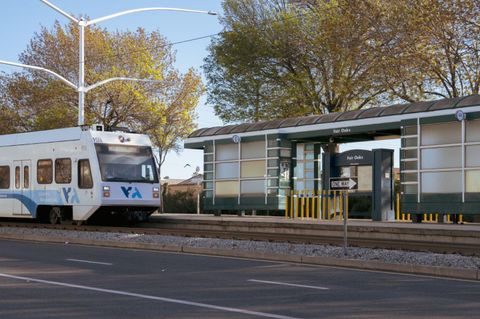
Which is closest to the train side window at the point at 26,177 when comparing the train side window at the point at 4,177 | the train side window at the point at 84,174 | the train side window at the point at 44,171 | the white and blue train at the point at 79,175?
the white and blue train at the point at 79,175

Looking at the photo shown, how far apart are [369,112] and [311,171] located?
5116mm


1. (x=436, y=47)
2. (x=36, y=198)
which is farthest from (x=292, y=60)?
(x=36, y=198)

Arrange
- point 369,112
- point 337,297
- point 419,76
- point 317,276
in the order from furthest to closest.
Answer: point 419,76
point 369,112
point 317,276
point 337,297

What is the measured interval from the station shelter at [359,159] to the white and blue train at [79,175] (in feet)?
18.6

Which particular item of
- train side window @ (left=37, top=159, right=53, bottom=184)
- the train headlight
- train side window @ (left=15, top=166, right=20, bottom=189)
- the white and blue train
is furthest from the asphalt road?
train side window @ (left=15, top=166, right=20, bottom=189)

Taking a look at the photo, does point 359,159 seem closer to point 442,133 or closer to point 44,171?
point 442,133

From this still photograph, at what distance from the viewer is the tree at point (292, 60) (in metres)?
36.5

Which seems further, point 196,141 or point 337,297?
point 196,141

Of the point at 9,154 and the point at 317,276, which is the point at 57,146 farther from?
the point at 317,276

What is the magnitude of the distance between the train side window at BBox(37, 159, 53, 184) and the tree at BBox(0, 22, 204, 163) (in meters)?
19.2

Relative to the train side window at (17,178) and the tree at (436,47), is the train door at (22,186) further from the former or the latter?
the tree at (436,47)

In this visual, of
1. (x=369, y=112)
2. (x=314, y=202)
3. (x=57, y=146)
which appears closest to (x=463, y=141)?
(x=369, y=112)

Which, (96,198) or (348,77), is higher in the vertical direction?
(348,77)

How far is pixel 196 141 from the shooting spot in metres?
33.2
